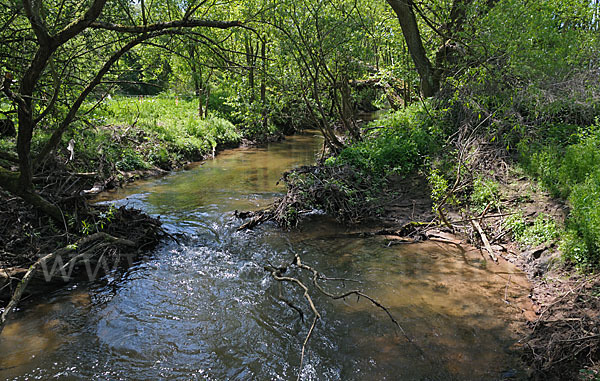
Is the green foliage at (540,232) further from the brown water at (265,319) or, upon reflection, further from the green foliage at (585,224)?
the brown water at (265,319)

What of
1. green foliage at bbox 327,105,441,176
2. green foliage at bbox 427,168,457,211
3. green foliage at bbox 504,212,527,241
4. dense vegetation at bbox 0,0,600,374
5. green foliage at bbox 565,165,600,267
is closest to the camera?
green foliage at bbox 565,165,600,267

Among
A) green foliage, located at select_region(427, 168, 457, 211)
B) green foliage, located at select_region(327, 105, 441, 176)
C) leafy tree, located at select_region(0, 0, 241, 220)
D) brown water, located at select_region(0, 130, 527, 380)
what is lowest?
brown water, located at select_region(0, 130, 527, 380)

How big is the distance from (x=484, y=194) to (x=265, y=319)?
5351 mm

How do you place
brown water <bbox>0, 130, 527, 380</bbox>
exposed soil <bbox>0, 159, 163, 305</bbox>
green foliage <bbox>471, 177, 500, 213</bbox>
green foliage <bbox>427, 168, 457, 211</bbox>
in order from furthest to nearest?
green foliage <bbox>427, 168, 457, 211</bbox>
green foliage <bbox>471, 177, 500, 213</bbox>
exposed soil <bbox>0, 159, 163, 305</bbox>
brown water <bbox>0, 130, 527, 380</bbox>

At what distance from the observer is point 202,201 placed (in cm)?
1080

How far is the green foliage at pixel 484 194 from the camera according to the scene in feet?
26.1

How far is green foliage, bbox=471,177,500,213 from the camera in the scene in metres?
→ 7.95

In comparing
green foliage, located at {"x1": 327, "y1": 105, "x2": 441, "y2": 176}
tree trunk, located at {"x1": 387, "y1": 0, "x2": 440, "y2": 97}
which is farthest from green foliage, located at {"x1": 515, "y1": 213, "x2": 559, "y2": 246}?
tree trunk, located at {"x1": 387, "y1": 0, "x2": 440, "y2": 97}

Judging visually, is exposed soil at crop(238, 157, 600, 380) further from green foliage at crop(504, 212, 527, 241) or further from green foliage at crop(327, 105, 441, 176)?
green foliage at crop(327, 105, 441, 176)

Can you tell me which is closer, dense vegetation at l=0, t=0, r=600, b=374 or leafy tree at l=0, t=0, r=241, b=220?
leafy tree at l=0, t=0, r=241, b=220

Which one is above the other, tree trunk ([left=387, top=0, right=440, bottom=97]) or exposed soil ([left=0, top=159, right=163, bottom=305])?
tree trunk ([left=387, top=0, right=440, bottom=97])

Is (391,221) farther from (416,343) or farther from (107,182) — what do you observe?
(107,182)

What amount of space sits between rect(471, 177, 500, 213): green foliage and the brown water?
1.22 m

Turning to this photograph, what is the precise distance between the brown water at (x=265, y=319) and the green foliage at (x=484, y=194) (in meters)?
1.22
